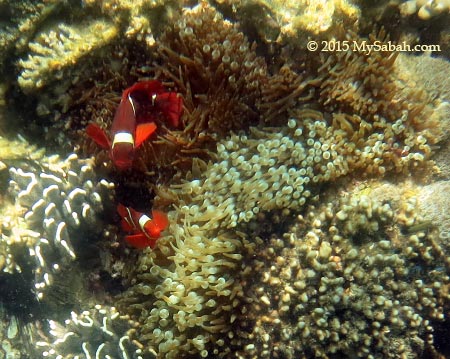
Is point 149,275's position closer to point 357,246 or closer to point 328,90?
point 357,246

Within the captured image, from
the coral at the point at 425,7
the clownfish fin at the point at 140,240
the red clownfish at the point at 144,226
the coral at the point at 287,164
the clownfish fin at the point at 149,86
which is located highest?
the coral at the point at 425,7

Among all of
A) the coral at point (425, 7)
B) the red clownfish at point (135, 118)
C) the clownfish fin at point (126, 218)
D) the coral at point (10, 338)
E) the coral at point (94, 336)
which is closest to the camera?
the red clownfish at point (135, 118)

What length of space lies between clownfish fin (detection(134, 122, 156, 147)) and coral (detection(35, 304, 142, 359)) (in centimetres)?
119

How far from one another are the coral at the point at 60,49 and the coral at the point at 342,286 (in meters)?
1.73

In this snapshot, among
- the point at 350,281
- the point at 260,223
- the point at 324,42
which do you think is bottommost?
the point at 350,281

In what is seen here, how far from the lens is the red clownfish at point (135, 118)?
2.56 meters

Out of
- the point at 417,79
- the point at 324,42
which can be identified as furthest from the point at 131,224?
the point at 417,79

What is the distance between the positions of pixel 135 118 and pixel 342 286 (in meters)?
1.68

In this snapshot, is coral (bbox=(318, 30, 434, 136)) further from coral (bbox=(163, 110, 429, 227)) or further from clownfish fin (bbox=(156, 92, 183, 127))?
clownfish fin (bbox=(156, 92, 183, 127))

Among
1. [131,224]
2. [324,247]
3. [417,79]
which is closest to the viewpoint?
[324,247]

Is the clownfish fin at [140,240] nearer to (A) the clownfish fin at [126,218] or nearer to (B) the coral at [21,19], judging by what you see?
(A) the clownfish fin at [126,218]

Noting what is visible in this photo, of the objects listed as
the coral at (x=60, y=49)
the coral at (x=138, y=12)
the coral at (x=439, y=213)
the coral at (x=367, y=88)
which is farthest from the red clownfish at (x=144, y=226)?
the coral at (x=439, y=213)

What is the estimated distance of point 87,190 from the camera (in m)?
2.82

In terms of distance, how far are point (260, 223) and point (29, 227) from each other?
63.3 inches
